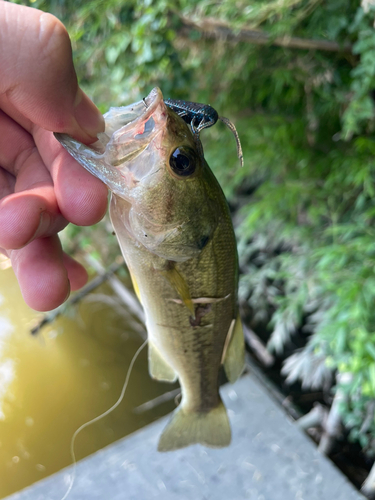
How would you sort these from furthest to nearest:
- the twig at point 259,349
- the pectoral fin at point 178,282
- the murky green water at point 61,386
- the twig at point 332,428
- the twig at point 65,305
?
1. the twig at point 65,305
2. the twig at point 259,349
3. the murky green water at point 61,386
4. the twig at point 332,428
5. the pectoral fin at point 178,282

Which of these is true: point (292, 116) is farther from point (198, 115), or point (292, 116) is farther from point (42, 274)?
point (42, 274)

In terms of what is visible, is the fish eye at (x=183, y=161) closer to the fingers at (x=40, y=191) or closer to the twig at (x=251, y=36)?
the fingers at (x=40, y=191)


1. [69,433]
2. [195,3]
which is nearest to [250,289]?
[69,433]

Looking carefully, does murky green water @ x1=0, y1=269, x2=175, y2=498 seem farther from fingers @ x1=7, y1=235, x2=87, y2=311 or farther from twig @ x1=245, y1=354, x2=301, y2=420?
fingers @ x1=7, y1=235, x2=87, y2=311

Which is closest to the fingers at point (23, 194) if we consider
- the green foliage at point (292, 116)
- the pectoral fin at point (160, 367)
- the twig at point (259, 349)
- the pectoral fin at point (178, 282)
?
the pectoral fin at point (178, 282)

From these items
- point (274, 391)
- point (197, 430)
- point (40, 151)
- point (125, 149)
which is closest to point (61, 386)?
point (274, 391)

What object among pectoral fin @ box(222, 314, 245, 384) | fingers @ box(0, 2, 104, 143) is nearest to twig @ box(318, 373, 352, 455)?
pectoral fin @ box(222, 314, 245, 384)

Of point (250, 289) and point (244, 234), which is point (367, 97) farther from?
point (250, 289)
